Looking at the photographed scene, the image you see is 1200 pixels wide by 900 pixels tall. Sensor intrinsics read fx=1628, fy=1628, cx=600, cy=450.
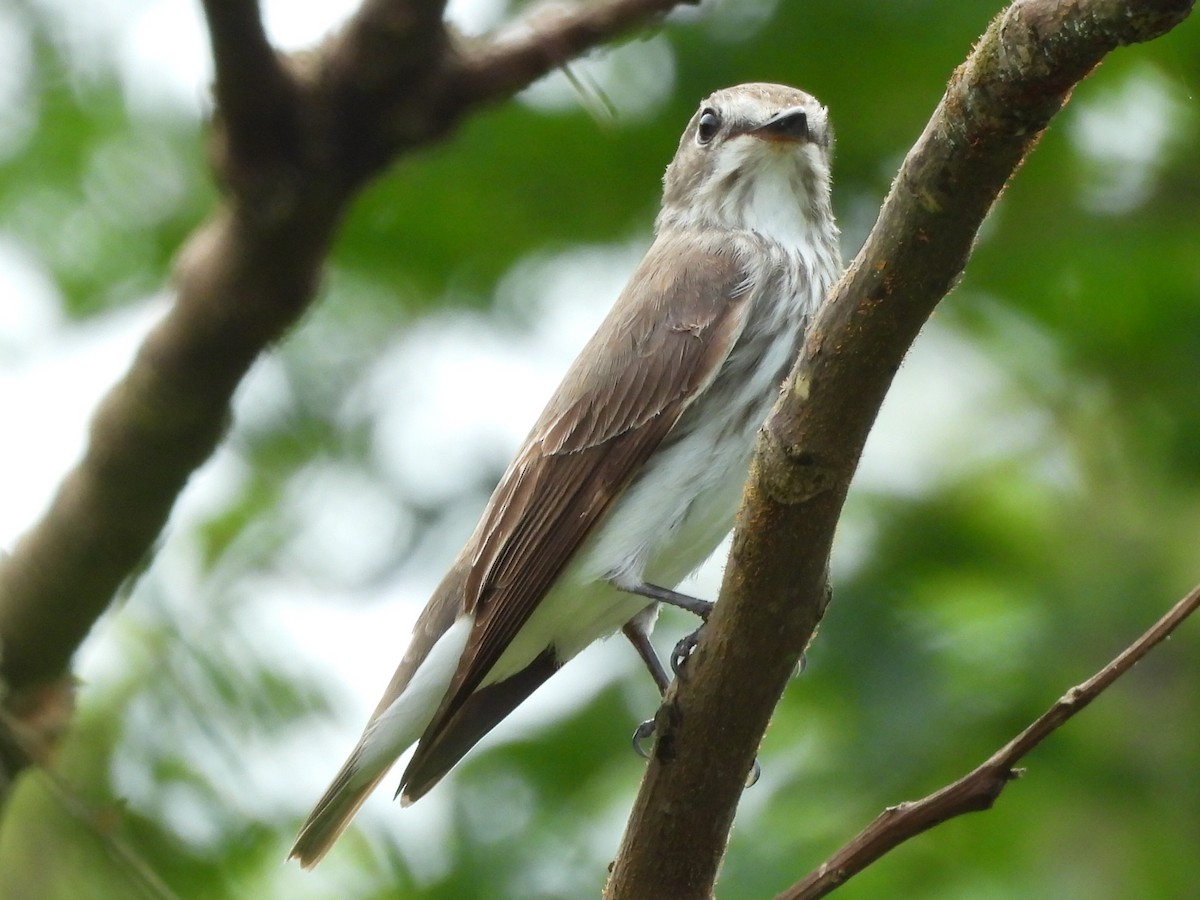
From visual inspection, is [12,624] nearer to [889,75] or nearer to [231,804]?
[231,804]

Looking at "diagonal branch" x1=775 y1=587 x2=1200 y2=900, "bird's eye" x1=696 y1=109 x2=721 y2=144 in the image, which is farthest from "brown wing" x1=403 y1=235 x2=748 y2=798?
"diagonal branch" x1=775 y1=587 x2=1200 y2=900

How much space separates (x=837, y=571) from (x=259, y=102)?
226cm

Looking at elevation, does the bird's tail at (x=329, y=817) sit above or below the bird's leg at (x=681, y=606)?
below

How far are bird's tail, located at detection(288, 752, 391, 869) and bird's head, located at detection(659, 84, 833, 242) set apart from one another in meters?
1.81

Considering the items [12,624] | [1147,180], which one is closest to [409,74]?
[12,624]

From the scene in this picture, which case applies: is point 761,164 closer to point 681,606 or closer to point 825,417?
point 681,606

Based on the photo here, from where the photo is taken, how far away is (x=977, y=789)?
233 centimetres

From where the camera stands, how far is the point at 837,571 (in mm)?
4680

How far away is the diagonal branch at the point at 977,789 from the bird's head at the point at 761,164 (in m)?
2.25

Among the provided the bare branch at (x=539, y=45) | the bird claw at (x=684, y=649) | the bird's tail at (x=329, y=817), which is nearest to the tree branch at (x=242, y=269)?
the bare branch at (x=539, y=45)

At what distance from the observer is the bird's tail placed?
12.5ft

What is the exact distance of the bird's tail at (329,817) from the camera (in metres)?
3.80

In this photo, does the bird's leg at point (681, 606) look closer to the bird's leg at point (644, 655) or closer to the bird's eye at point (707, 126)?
the bird's leg at point (644, 655)

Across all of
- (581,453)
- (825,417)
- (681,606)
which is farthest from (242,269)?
(825,417)
